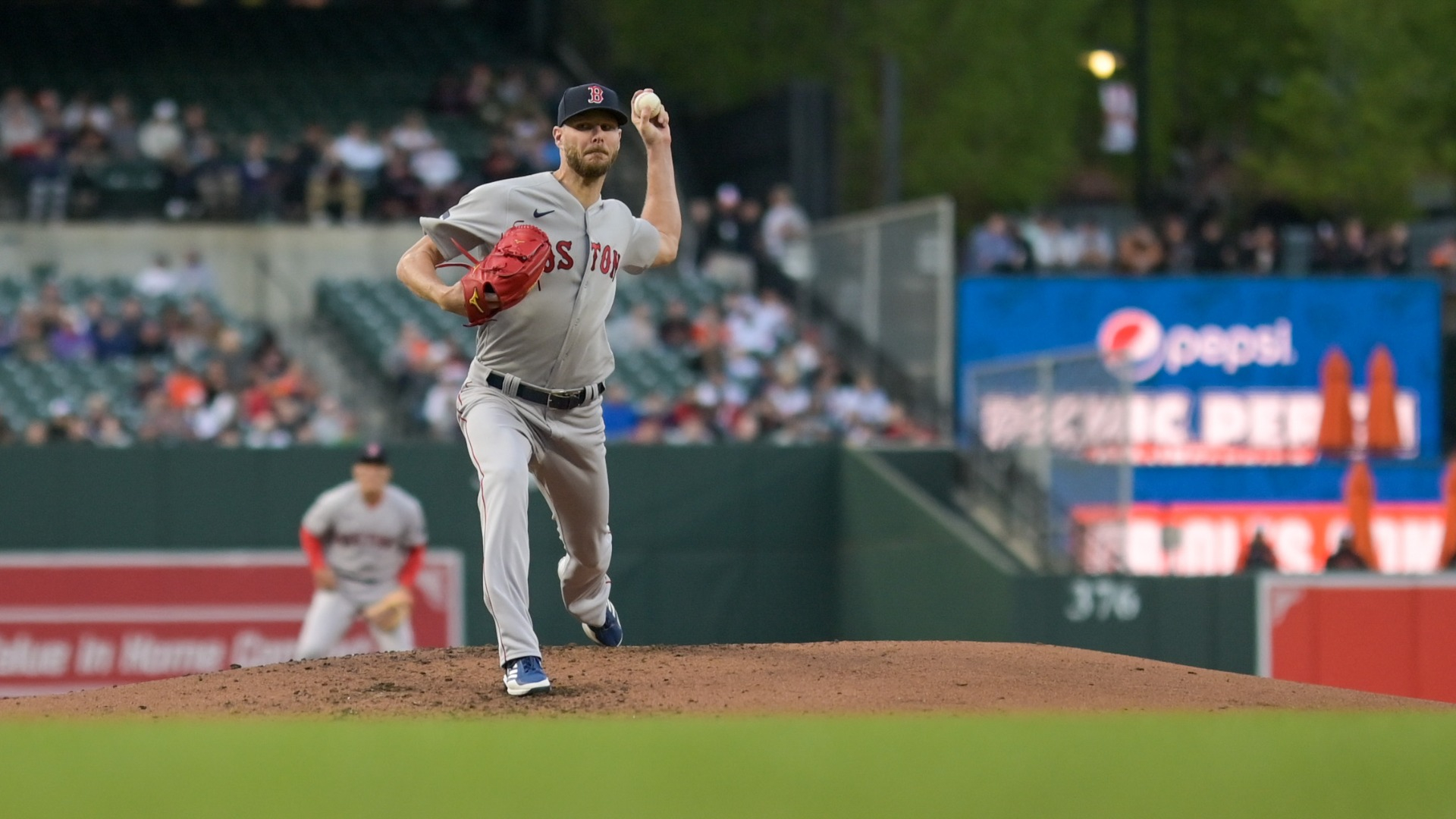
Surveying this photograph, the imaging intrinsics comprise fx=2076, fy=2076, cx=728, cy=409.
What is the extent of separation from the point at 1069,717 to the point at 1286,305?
1399 centimetres

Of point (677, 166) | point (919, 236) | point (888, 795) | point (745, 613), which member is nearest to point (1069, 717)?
point (888, 795)

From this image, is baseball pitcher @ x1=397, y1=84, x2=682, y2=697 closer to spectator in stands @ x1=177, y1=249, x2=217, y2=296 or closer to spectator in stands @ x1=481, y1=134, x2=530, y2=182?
spectator in stands @ x1=177, y1=249, x2=217, y2=296

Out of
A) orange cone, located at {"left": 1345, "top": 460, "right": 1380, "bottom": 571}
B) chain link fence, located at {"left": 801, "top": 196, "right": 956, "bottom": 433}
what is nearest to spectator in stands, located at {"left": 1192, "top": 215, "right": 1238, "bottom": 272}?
chain link fence, located at {"left": 801, "top": 196, "right": 956, "bottom": 433}

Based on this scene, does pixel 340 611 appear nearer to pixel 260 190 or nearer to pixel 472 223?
pixel 472 223

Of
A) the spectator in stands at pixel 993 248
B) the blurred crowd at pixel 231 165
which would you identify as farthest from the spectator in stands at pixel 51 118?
the spectator in stands at pixel 993 248

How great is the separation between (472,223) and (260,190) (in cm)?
1428

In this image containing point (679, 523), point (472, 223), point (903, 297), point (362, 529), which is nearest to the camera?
point (472, 223)

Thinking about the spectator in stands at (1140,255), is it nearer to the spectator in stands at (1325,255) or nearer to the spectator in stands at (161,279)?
the spectator in stands at (1325,255)

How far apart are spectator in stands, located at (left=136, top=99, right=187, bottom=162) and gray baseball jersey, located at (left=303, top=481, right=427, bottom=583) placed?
1014cm

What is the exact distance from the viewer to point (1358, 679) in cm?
1280

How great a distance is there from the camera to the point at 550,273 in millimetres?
6980

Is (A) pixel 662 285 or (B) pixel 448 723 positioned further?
(A) pixel 662 285

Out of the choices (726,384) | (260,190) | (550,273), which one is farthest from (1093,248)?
(550,273)

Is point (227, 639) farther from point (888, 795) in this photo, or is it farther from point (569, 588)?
point (888, 795)
